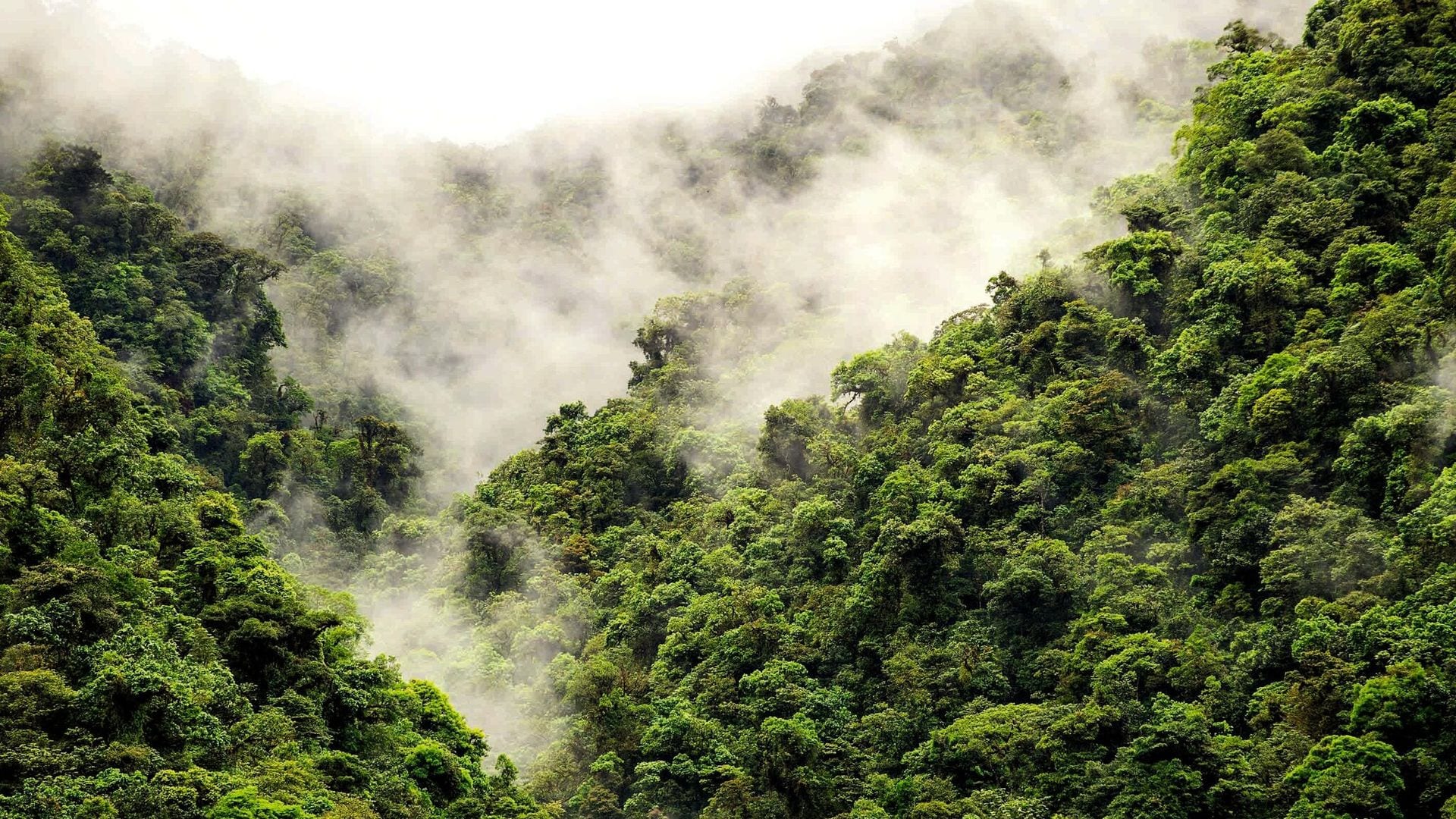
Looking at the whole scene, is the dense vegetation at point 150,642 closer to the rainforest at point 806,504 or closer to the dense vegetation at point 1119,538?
the rainforest at point 806,504

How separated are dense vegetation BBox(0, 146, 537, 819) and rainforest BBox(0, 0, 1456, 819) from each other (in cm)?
11

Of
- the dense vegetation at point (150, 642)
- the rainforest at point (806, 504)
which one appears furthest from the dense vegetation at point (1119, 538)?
the dense vegetation at point (150, 642)

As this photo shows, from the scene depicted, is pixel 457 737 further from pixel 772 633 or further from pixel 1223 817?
pixel 1223 817

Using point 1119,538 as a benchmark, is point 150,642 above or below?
below

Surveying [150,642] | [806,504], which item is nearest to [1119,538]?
[806,504]

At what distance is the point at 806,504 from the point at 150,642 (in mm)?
21196

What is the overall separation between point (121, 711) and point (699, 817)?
14.8 meters

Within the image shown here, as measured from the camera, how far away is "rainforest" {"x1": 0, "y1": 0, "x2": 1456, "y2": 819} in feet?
84.9

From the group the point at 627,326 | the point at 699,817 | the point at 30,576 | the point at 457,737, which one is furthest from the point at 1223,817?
the point at 627,326

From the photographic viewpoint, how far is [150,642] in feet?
81.0

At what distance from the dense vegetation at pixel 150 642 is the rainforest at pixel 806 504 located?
11cm

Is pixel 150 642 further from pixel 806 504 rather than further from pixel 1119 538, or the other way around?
pixel 1119 538

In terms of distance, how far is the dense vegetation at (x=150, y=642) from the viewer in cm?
2228

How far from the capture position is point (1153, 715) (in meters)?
28.4
